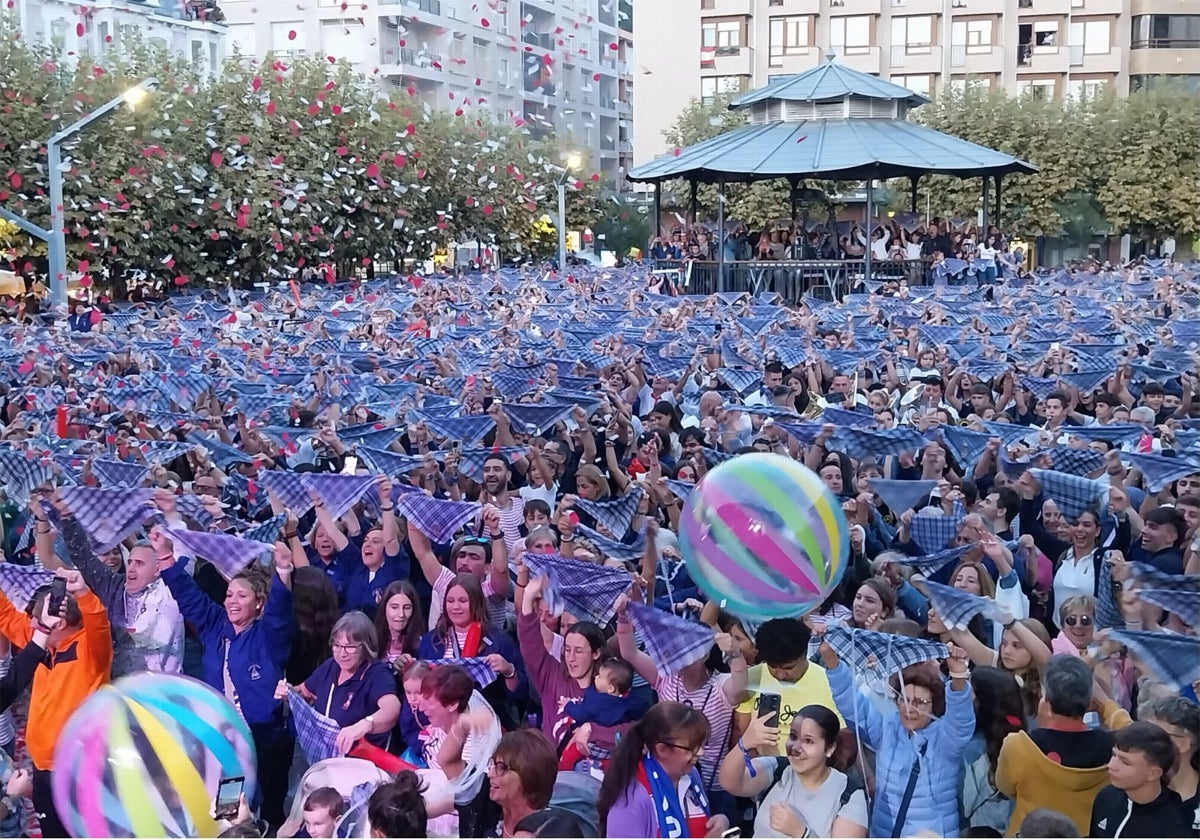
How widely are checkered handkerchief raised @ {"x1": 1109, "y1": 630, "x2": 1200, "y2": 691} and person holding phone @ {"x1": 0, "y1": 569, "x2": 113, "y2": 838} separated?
12.8 feet

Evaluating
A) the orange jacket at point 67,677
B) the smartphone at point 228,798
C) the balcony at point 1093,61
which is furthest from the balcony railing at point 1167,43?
the smartphone at point 228,798

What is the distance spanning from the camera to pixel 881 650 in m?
5.28

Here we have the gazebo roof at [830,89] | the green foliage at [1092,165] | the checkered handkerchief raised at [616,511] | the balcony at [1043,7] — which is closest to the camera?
the checkered handkerchief raised at [616,511]

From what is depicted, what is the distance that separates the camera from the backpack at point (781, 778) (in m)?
4.88

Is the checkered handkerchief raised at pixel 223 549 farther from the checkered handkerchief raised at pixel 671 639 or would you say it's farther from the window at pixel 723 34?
the window at pixel 723 34

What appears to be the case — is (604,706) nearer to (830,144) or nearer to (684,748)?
(684,748)

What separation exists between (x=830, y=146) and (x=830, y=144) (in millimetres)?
173

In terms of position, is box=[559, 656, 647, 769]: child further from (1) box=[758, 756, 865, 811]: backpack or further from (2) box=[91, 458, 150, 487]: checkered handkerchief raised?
(2) box=[91, 458, 150, 487]: checkered handkerchief raised

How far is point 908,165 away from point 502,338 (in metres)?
15.6

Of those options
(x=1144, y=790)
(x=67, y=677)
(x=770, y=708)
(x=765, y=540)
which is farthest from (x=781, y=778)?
(x=67, y=677)

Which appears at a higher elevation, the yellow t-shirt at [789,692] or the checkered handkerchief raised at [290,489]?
the checkered handkerchief raised at [290,489]

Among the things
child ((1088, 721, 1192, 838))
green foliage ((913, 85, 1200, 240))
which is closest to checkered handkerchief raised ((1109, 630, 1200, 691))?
child ((1088, 721, 1192, 838))

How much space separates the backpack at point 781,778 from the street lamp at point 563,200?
36.0m

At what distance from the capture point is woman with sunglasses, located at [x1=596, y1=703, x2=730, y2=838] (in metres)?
4.89
